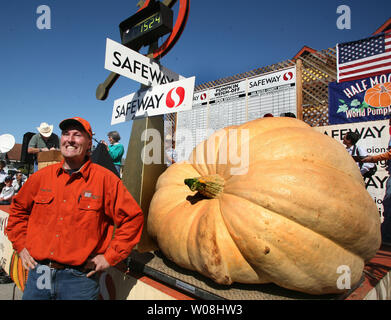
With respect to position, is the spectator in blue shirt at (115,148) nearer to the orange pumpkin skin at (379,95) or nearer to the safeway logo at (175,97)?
the safeway logo at (175,97)

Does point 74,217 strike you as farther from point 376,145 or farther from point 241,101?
point 241,101

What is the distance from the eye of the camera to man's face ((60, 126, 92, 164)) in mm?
1647

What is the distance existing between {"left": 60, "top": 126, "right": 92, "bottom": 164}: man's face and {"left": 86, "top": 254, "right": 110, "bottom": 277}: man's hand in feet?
2.24

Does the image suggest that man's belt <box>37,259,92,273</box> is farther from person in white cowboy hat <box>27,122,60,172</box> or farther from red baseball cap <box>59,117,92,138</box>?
person in white cowboy hat <box>27,122,60,172</box>

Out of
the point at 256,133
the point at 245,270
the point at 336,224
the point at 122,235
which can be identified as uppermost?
the point at 256,133

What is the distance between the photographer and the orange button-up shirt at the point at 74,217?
1.51m

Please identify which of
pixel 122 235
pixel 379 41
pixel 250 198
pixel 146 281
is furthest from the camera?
pixel 379 41

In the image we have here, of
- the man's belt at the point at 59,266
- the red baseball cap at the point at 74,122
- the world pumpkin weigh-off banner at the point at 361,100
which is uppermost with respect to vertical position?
the world pumpkin weigh-off banner at the point at 361,100

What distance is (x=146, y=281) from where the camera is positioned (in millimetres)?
1668

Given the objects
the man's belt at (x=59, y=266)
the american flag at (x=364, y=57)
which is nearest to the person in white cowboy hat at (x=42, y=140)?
the man's belt at (x=59, y=266)

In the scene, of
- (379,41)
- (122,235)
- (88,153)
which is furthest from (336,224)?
(379,41)

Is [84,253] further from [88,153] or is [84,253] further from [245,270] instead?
[245,270]

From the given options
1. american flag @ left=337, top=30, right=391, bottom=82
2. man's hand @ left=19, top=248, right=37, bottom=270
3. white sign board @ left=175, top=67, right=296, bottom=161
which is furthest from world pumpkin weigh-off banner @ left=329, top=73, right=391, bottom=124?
man's hand @ left=19, top=248, right=37, bottom=270
